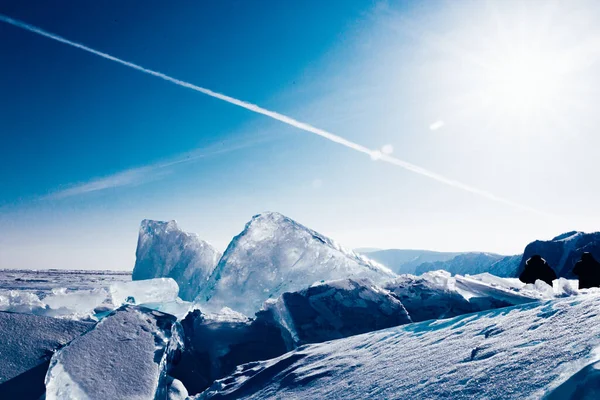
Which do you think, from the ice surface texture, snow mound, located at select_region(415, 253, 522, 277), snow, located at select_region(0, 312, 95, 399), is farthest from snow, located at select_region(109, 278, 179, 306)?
snow mound, located at select_region(415, 253, 522, 277)

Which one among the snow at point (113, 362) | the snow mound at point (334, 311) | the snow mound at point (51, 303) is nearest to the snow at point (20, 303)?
the snow mound at point (51, 303)

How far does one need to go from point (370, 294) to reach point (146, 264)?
50.8 feet

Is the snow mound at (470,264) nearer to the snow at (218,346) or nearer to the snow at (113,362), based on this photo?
the snow at (218,346)

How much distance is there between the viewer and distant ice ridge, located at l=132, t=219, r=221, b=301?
593 inches

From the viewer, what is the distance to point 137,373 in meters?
3.07

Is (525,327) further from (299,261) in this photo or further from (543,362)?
(299,261)

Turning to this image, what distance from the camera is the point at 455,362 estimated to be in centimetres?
193

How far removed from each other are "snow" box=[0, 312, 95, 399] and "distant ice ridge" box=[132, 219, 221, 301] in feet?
35.0

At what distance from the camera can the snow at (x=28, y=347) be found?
115 inches

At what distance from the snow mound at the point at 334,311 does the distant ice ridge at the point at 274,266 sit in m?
0.98

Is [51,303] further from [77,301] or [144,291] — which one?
[144,291]

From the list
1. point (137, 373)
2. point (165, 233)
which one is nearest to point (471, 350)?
point (137, 373)

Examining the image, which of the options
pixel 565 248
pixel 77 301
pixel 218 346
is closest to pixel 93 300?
pixel 77 301

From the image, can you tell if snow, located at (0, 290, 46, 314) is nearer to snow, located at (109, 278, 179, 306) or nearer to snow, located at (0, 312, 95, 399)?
snow, located at (109, 278, 179, 306)
